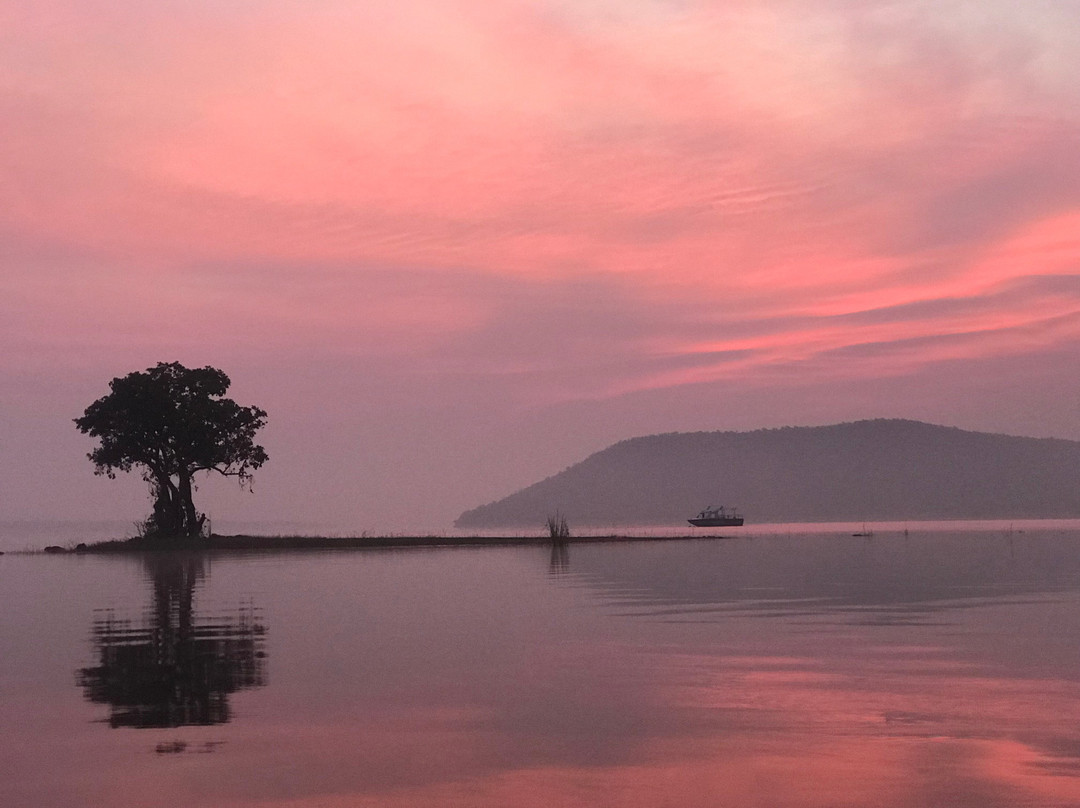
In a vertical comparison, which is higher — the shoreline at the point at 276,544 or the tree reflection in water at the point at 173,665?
the shoreline at the point at 276,544

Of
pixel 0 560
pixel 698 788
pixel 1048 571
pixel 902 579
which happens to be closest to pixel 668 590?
pixel 902 579

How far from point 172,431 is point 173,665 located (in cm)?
6669

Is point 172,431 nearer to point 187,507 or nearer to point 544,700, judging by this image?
point 187,507

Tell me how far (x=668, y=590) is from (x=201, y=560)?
126 ft

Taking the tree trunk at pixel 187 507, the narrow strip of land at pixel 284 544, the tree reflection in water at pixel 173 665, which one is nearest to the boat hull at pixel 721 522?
the narrow strip of land at pixel 284 544

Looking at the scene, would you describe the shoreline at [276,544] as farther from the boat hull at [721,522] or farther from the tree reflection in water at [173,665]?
the boat hull at [721,522]

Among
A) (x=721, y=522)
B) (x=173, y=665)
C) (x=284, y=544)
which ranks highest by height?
(x=721, y=522)

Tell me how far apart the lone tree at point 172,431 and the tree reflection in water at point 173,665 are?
52.7 m

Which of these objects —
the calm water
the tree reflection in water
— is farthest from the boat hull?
the tree reflection in water

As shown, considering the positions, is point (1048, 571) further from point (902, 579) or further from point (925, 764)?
point (925, 764)

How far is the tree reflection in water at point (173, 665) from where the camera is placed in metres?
16.9

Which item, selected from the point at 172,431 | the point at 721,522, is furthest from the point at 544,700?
the point at 721,522

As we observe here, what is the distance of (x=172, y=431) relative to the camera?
281 feet

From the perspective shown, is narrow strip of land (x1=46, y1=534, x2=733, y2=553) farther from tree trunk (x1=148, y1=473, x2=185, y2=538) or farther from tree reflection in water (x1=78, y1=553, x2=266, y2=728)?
tree reflection in water (x1=78, y1=553, x2=266, y2=728)
